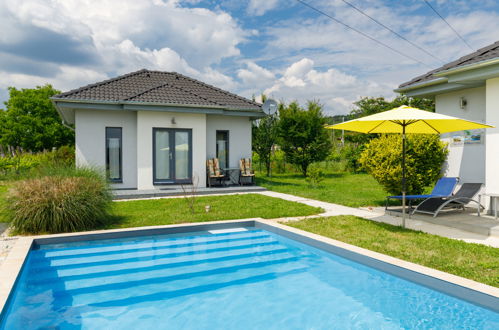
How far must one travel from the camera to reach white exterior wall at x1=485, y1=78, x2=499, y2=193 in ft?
25.2

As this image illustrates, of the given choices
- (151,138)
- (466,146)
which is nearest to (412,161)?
(466,146)

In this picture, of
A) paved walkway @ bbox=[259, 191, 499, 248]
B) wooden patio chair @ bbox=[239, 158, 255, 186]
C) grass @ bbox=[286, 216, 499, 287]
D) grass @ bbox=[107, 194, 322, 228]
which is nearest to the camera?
grass @ bbox=[286, 216, 499, 287]

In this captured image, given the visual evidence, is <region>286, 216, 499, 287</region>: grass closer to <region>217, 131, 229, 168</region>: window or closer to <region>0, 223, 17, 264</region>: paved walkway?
<region>0, 223, 17, 264</region>: paved walkway

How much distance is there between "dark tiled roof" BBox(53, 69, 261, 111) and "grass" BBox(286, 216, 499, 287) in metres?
8.09

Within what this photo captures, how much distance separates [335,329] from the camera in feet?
12.7

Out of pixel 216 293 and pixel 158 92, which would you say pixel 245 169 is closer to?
pixel 158 92

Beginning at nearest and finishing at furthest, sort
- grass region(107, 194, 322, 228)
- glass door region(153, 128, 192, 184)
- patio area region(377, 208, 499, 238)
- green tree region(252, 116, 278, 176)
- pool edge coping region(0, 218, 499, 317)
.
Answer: pool edge coping region(0, 218, 499, 317), patio area region(377, 208, 499, 238), grass region(107, 194, 322, 228), glass door region(153, 128, 192, 184), green tree region(252, 116, 278, 176)

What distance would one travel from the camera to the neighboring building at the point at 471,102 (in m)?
7.67

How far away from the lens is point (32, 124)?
42.2m

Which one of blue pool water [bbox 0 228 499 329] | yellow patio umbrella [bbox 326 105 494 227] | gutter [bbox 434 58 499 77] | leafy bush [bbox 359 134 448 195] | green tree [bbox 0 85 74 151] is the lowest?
blue pool water [bbox 0 228 499 329]

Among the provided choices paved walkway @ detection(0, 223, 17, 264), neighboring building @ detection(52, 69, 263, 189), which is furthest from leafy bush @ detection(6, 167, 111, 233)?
neighboring building @ detection(52, 69, 263, 189)

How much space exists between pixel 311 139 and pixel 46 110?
37.3 m

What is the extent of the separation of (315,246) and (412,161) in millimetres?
5097

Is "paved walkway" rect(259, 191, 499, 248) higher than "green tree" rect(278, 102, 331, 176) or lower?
lower
